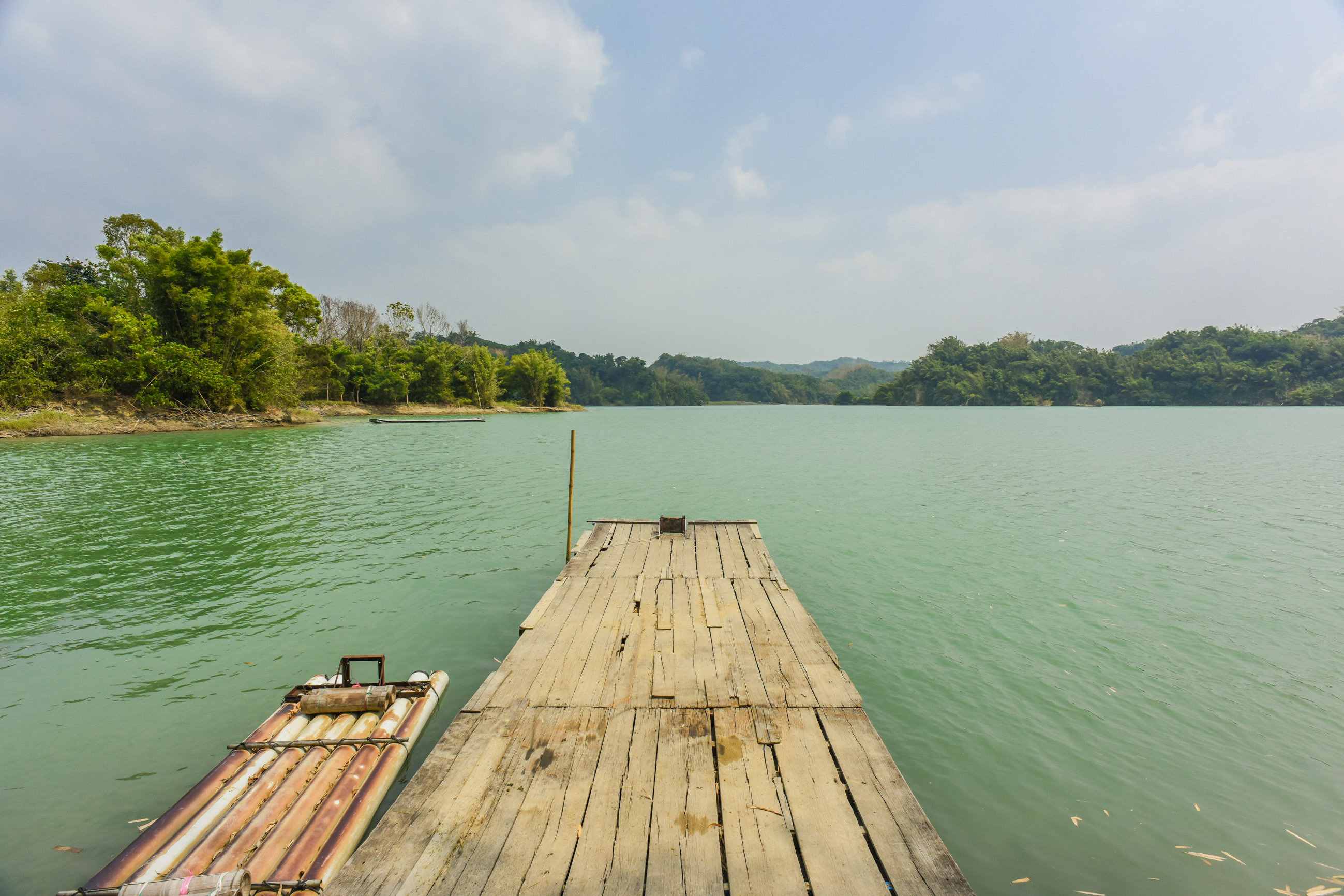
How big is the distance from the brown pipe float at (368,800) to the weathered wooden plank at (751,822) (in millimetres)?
2086

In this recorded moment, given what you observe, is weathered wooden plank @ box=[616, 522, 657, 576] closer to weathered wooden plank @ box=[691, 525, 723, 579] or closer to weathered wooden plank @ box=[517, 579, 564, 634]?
weathered wooden plank @ box=[691, 525, 723, 579]

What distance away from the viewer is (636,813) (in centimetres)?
286

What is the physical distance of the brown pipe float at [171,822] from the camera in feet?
8.94

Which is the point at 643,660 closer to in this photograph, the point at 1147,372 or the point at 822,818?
the point at 822,818

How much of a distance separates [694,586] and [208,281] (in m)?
43.5

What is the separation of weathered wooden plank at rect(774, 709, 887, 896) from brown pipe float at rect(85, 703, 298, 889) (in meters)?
3.48

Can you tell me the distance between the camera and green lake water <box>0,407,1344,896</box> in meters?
3.79

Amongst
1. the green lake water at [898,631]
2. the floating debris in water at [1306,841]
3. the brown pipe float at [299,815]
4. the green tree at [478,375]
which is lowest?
the floating debris in water at [1306,841]

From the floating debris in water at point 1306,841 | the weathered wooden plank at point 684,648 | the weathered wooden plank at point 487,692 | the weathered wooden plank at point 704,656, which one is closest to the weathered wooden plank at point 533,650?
the weathered wooden plank at point 487,692

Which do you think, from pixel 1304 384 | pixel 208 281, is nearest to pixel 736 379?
pixel 1304 384

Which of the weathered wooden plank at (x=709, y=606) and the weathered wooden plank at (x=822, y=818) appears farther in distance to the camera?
the weathered wooden plank at (x=709, y=606)

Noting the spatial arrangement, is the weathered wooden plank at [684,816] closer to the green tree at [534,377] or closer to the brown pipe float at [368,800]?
the brown pipe float at [368,800]

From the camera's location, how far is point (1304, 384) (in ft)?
296

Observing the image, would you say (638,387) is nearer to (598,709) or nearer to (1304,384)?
(1304,384)
